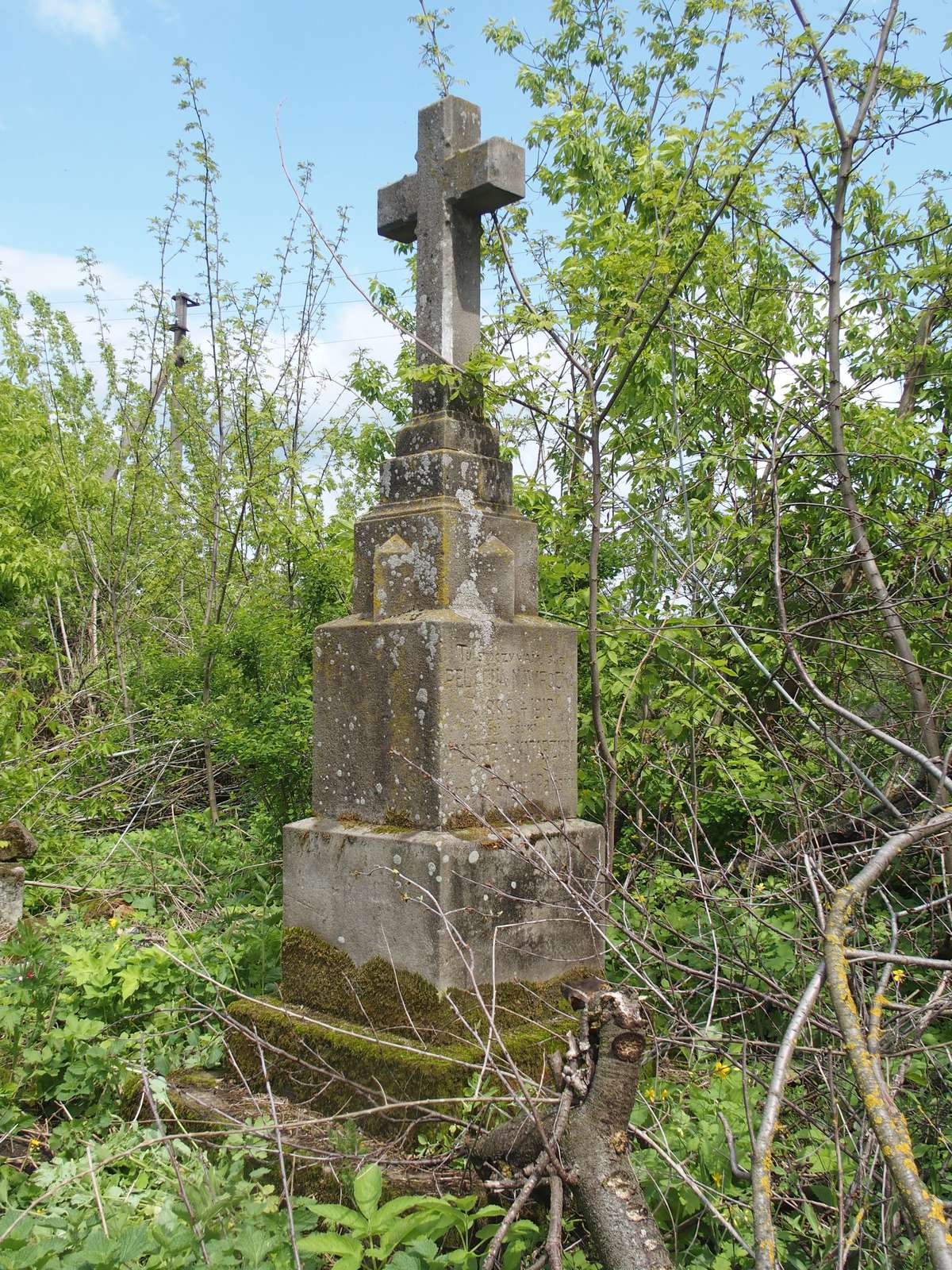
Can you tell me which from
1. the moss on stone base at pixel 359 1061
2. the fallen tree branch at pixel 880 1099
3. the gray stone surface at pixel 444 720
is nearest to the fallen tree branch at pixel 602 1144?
the moss on stone base at pixel 359 1061

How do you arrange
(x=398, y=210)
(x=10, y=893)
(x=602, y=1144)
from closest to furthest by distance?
1. (x=602, y=1144)
2. (x=398, y=210)
3. (x=10, y=893)

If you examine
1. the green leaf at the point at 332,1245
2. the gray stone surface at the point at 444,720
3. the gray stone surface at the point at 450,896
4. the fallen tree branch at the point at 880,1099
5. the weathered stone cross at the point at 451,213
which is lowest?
the green leaf at the point at 332,1245

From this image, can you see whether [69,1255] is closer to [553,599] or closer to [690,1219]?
[690,1219]

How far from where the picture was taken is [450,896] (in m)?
3.31

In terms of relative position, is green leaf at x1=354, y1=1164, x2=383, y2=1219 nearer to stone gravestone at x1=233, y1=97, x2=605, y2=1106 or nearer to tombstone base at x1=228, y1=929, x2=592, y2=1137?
tombstone base at x1=228, y1=929, x2=592, y2=1137

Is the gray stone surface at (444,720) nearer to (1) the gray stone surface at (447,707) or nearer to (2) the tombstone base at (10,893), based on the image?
(1) the gray stone surface at (447,707)

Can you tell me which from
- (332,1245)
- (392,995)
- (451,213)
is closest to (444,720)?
(392,995)

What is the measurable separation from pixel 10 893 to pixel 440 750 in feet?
10.8

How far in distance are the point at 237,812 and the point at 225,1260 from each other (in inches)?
204

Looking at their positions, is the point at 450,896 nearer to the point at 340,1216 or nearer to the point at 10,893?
the point at 340,1216

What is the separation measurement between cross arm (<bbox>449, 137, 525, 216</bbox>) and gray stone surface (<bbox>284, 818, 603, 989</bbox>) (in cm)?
243

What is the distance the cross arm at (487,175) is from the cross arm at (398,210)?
0.22m

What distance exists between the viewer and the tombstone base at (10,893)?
5.39 m

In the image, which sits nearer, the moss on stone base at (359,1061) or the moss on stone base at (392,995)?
the moss on stone base at (359,1061)
